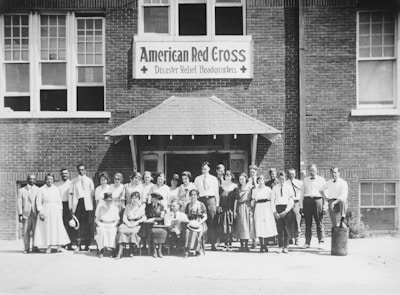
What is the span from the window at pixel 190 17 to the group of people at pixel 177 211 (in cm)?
385

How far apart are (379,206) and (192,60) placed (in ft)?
19.0

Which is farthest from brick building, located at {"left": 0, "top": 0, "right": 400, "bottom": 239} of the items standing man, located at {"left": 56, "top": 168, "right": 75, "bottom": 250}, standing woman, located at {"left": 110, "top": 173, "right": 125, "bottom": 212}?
standing woman, located at {"left": 110, "top": 173, "right": 125, "bottom": 212}

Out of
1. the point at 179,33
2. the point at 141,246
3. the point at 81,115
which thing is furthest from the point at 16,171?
the point at 179,33

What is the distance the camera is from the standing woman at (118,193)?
1140 centimetres

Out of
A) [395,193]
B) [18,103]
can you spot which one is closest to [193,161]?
[18,103]

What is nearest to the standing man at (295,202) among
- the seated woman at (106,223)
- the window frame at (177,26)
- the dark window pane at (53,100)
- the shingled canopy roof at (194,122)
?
the shingled canopy roof at (194,122)

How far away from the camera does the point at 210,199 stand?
11.6 metres

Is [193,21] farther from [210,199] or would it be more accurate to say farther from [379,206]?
[379,206]

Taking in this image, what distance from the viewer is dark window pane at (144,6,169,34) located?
13.5m

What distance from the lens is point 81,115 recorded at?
44.1ft

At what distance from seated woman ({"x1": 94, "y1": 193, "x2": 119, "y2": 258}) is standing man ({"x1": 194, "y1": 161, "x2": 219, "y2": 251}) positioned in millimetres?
1850

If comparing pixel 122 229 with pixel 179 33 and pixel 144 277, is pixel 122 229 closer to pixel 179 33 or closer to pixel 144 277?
pixel 144 277

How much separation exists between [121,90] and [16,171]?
10.6 feet

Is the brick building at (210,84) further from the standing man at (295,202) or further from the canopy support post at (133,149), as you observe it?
the standing man at (295,202)
